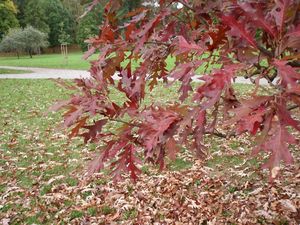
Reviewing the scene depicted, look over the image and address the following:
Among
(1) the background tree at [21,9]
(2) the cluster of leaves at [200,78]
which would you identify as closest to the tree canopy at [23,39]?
(1) the background tree at [21,9]

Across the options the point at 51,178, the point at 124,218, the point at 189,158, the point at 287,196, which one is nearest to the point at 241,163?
the point at 189,158

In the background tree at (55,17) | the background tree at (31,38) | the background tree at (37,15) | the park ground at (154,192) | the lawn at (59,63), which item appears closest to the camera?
the park ground at (154,192)

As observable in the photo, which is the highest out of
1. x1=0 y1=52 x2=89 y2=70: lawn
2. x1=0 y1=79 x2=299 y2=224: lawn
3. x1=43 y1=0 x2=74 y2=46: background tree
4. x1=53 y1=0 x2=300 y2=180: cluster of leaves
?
x1=43 y1=0 x2=74 y2=46: background tree

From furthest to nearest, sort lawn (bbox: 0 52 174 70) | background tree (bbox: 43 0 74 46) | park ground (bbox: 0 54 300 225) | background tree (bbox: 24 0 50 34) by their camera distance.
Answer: background tree (bbox: 43 0 74 46), background tree (bbox: 24 0 50 34), lawn (bbox: 0 52 174 70), park ground (bbox: 0 54 300 225)

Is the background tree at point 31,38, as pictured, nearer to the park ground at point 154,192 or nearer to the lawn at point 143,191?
the lawn at point 143,191

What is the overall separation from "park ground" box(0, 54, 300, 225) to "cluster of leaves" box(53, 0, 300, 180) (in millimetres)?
1757

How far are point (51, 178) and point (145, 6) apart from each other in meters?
3.21

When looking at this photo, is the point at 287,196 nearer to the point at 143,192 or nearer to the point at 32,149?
the point at 143,192

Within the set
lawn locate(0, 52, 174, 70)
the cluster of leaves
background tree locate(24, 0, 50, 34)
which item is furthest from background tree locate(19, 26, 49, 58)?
the cluster of leaves

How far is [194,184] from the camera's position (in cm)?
391

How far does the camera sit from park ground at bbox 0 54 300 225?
328 centimetres

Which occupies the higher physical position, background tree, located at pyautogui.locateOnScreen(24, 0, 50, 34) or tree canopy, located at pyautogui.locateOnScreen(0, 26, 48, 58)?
background tree, located at pyautogui.locateOnScreen(24, 0, 50, 34)

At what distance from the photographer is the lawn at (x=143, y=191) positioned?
131 inches

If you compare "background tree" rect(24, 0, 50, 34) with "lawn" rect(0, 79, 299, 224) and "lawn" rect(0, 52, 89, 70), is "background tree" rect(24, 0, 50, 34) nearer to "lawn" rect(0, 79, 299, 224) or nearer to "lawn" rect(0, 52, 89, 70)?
"lawn" rect(0, 52, 89, 70)
